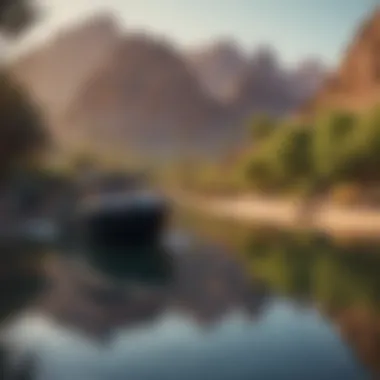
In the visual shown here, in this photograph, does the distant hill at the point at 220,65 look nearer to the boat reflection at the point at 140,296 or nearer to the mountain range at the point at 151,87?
the mountain range at the point at 151,87

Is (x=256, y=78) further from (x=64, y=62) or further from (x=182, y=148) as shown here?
(x=64, y=62)

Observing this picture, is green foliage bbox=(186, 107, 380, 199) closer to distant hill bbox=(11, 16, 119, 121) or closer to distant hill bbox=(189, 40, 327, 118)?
distant hill bbox=(189, 40, 327, 118)

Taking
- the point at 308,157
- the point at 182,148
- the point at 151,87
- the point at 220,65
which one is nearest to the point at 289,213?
the point at 308,157

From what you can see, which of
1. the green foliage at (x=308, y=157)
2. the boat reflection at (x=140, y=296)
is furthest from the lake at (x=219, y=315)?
the green foliage at (x=308, y=157)

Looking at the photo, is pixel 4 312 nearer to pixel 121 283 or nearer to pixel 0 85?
pixel 121 283

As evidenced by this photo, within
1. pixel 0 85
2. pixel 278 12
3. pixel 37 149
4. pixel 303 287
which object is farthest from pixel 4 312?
pixel 278 12

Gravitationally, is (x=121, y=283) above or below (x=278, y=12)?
below
